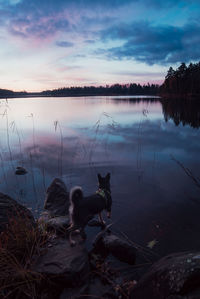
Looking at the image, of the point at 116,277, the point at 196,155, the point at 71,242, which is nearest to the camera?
the point at 116,277

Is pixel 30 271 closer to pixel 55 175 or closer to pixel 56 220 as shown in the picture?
pixel 56 220

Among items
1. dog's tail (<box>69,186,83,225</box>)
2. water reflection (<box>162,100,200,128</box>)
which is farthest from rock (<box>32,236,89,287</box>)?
water reflection (<box>162,100,200,128</box>)

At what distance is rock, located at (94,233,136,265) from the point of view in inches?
166

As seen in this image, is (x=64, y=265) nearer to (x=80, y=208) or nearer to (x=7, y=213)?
(x=80, y=208)

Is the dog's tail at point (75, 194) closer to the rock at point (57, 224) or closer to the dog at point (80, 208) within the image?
the dog at point (80, 208)

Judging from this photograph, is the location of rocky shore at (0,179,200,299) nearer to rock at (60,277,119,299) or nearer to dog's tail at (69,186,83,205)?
rock at (60,277,119,299)

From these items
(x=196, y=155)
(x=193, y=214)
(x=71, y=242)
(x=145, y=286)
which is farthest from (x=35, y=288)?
(x=196, y=155)

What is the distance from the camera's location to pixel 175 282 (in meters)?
2.36

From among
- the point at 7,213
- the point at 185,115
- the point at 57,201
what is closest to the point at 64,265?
the point at 7,213

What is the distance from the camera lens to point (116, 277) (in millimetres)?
3742

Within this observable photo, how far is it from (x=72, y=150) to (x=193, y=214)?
386 inches

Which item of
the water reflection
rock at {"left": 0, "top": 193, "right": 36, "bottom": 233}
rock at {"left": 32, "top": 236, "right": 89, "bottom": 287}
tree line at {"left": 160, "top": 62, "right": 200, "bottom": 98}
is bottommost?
rock at {"left": 32, "top": 236, "right": 89, "bottom": 287}

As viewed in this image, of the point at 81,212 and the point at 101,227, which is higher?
the point at 81,212

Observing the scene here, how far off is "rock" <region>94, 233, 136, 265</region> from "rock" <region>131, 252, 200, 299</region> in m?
1.28
